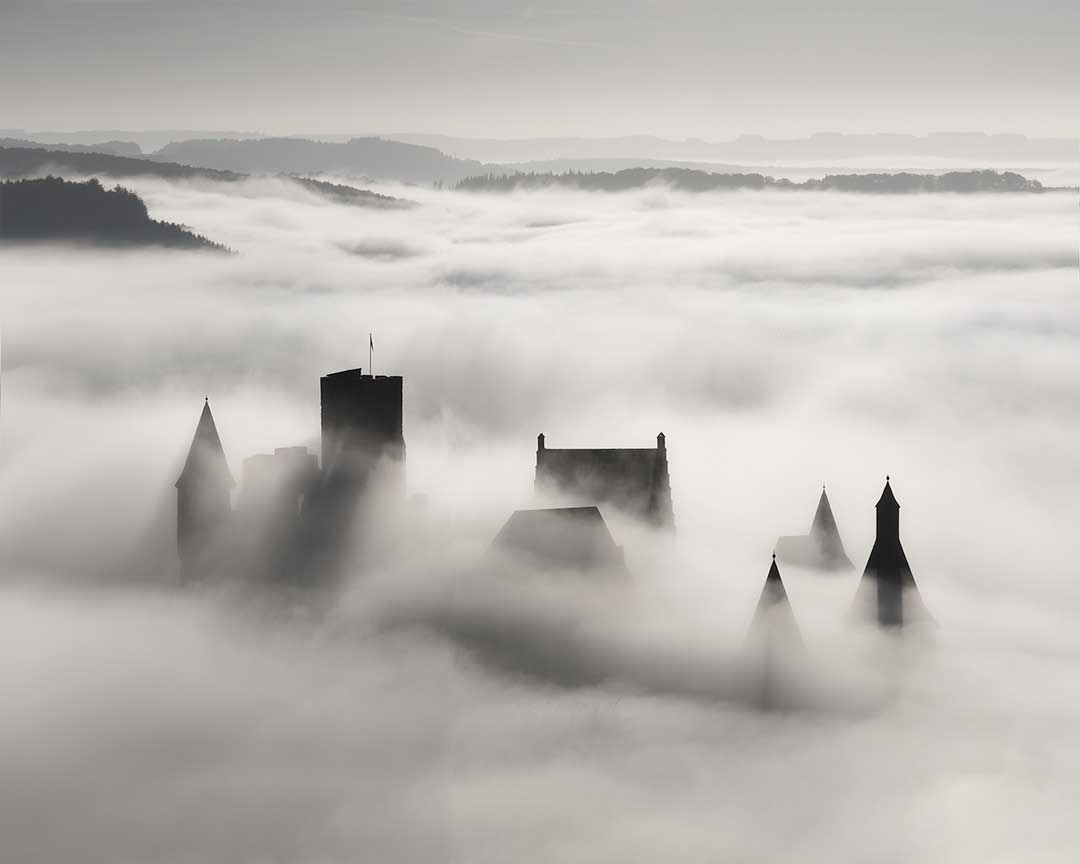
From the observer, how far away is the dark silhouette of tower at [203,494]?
8312 cm

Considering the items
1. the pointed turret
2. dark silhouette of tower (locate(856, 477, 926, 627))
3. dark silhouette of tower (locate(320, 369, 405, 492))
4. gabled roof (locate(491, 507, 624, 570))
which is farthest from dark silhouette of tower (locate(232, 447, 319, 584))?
dark silhouette of tower (locate(856, 477, 926, 627))

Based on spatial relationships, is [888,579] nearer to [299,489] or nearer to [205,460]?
[299,489]

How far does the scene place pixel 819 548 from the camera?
82.6 meters

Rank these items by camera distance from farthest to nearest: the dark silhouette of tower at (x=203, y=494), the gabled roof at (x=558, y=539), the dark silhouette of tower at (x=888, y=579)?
the dark silhouette of tower at (x=203, y=494) < the gabled roof at (x=558, y=539) < the dark silhouette of tower at (x=888, y=579)

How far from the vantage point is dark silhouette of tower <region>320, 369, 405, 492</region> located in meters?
81.1

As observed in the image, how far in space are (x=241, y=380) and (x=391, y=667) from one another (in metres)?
→ 93.1

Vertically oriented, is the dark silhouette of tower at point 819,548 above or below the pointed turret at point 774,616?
below

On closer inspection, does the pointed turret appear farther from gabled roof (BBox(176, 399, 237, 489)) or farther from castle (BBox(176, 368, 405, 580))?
gabled roof (BBox(176, 399, 237, 489))

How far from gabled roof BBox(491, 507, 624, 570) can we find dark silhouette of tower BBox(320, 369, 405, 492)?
862cm

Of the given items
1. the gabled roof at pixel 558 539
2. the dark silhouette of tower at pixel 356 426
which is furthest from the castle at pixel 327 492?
the gabled roof at pixel 558 539

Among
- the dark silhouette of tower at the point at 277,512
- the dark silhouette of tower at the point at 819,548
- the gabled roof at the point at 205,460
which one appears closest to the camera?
Answer: the dark silhouette of tower at the point at 819,548

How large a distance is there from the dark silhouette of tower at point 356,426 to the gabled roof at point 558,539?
8624 mm

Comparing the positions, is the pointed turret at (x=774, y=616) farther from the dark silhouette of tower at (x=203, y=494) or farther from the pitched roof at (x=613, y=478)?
the dark silhouette of tower at (x=203, y=494)

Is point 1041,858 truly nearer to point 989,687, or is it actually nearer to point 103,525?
point 989,687
